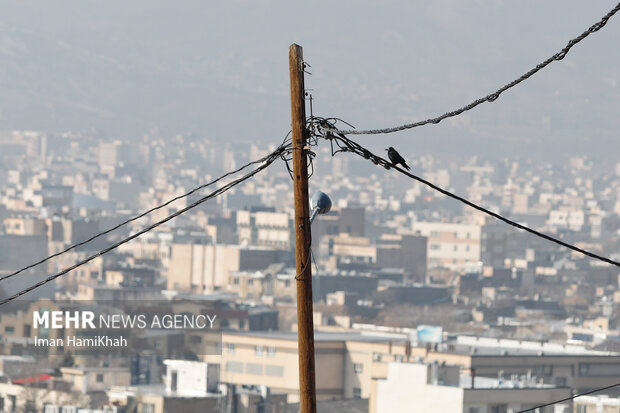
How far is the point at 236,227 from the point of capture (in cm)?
15512

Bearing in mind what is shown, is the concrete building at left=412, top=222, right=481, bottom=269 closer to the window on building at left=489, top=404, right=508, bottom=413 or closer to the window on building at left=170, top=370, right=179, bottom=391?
the window on building at left=170, top=370, right=179, bottom=391

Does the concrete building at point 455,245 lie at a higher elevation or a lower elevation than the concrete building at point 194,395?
higher

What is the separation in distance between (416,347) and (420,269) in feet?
261

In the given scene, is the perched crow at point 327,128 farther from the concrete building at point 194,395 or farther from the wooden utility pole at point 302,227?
the concrete building at point 194,395

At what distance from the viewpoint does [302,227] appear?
23.3ft

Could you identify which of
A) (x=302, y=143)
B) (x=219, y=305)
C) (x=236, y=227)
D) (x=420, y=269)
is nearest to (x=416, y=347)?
(x=219, y=305)

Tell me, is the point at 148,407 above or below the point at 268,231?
below

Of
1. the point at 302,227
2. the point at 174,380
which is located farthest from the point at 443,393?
the point at 302,227

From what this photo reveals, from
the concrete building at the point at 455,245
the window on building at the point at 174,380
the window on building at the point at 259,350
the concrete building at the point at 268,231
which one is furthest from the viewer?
the concrete building at the point at 455,245

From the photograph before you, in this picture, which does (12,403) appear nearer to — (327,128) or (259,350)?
(259,350)

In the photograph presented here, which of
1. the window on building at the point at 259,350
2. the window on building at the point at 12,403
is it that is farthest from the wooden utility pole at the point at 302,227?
the window on building at the point at 259,350

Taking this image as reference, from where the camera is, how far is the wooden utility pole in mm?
6945

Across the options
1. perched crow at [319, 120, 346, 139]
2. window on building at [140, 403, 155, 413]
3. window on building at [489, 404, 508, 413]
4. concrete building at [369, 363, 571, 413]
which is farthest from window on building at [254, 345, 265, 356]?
perched crow at [319, 120, 346, 139]

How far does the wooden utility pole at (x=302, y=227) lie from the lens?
6.95m
